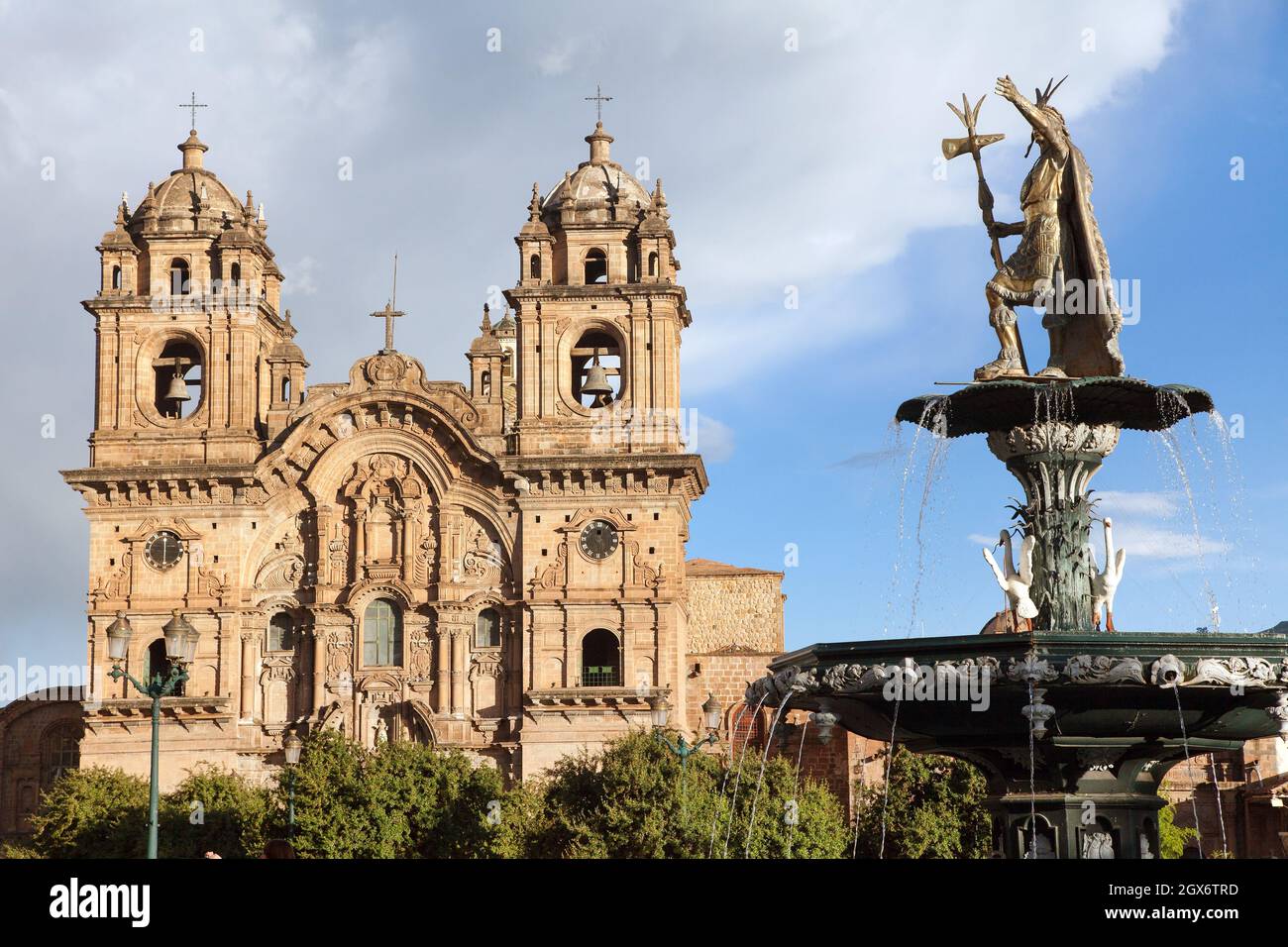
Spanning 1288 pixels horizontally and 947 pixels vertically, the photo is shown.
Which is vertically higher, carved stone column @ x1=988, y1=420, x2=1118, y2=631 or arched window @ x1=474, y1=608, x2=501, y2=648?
arched window @ x1=474, y1=608, x2=501, y2=648

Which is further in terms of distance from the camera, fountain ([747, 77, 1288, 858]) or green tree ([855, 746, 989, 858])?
green tree ([855, 746, 989, 858])

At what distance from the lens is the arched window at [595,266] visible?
55625 millimetres

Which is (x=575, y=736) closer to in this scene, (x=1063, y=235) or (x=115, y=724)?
(x=115, y=724)

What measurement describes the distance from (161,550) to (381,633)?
5.94 metres

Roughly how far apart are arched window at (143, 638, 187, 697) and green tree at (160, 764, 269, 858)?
3962mm

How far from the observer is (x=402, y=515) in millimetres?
54594

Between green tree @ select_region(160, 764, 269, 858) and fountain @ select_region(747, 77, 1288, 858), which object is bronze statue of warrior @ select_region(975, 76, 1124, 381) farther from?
green tree @ select_region(160, 764, 269, 858)

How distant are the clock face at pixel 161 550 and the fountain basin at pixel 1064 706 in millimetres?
38950

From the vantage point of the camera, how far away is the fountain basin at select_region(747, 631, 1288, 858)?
1547 cm

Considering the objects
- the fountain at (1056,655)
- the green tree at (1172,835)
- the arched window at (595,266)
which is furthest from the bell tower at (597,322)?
the fountain at (1056,655)

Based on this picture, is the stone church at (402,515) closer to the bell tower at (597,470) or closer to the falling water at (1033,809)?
the bell tower at (597,470)

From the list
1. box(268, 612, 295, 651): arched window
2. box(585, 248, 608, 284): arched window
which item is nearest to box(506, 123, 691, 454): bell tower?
box(585, 248, 608, 284): arched window

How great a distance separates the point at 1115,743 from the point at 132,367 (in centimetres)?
4318
